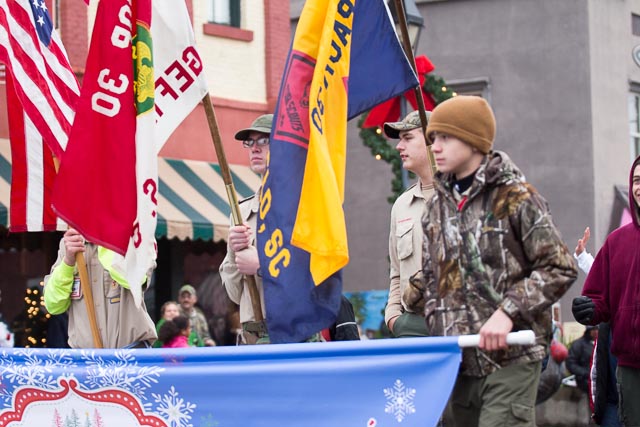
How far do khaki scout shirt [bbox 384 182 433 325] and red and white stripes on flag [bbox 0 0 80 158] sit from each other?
215 centimetres

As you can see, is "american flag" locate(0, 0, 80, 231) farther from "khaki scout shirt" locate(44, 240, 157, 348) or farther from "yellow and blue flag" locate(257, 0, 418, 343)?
"yellow and blue flag" locate(257, 0, 418, 343)

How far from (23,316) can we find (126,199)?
925 cm

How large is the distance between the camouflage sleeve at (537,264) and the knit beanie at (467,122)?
0.32 metres

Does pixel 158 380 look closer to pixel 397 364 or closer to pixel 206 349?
pixel 206 349

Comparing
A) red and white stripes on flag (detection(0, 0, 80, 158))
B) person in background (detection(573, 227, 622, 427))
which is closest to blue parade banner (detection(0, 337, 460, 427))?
red and white stripes on flag (detection(0, 0, 80, 158))

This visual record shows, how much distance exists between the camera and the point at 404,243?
7.47m

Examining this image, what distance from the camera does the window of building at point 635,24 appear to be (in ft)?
84.5

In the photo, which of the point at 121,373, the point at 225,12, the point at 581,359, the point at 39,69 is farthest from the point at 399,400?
the point at 225,12

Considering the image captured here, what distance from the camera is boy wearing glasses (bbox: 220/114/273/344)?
7.32 metres

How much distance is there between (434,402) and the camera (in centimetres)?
543

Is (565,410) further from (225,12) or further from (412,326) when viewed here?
(412,326)

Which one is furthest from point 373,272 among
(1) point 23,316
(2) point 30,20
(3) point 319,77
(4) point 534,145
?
(3) point 319,77

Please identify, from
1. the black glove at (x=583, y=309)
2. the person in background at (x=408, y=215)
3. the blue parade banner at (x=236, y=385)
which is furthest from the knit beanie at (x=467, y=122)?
the black glove at (x=583, y=309)

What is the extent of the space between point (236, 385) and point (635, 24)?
70.4 feet
